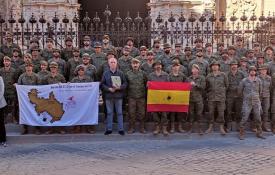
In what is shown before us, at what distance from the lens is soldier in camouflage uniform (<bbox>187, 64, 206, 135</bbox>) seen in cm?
1095

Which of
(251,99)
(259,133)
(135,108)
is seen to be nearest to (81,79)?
(135,108)

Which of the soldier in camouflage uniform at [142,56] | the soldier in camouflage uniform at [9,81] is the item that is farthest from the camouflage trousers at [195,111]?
the soldier in camouflage uniform at [9,81]

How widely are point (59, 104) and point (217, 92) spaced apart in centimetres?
359

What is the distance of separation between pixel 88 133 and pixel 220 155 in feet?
10.8

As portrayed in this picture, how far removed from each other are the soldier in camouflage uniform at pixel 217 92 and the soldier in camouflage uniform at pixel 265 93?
86cm

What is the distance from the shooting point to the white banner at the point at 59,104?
35.5 feet

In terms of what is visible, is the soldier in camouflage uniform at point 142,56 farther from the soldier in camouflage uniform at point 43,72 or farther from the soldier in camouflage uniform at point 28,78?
the soldier in camouflage uniform at point 28,78

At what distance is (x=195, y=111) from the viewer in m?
11.2

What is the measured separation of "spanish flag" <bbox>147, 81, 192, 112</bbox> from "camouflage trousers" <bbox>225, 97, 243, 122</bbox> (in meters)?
1.04

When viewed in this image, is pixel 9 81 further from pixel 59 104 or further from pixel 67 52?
pixel 67 52

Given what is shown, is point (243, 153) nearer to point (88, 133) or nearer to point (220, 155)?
point (220, 155)

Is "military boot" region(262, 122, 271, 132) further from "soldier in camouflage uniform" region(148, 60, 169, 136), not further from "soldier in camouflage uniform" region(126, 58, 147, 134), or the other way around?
"soldier in camouflage uniform" region(126, 58, 147, 134)

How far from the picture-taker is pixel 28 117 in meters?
10.8

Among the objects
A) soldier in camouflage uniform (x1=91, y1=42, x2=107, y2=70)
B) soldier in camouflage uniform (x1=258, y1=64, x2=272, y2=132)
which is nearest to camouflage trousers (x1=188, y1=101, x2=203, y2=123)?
soldier in camouflage uniform (x1=258, y1=64, x2=272, y2=132)
